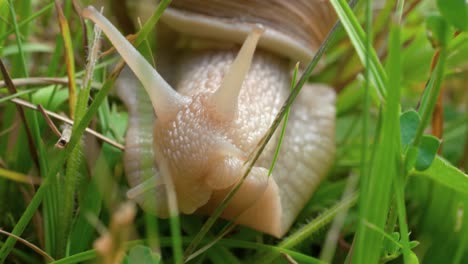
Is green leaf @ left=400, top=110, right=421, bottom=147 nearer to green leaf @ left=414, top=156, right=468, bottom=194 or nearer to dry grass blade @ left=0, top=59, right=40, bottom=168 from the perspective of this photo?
green leaf @ left=414, top=156, right=468, bottom=194

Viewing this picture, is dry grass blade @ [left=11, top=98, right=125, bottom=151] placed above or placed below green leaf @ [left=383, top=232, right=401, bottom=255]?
above

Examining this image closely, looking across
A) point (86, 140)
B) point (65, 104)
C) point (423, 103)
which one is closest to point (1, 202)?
point (86, 140)

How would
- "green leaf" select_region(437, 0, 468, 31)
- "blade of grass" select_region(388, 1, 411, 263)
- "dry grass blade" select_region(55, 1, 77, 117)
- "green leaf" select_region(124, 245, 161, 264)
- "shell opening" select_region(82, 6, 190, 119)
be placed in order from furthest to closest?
"dry grass blade" select_region(55, 1, 77, 117) < "shell opening" select_region(82, 6, 190, 119) < "green leaf" select_region(124, 245, 161, 264) < "green leaf" select_region(437, 0, 468, 31) < "blade of grass" select_region(388, 1, 411, 263)

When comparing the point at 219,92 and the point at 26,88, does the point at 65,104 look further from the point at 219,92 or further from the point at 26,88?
the point at 219,92

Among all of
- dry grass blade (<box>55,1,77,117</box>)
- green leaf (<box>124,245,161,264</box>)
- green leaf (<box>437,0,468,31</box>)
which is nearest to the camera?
green leaf (<box>437,0,468,31</box>)

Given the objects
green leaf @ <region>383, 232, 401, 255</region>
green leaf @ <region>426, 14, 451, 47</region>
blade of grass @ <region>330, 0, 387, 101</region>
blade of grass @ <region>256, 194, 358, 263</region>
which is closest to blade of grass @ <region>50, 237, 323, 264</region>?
blade of grass @ <region>256, 194, 358, 263</region>
